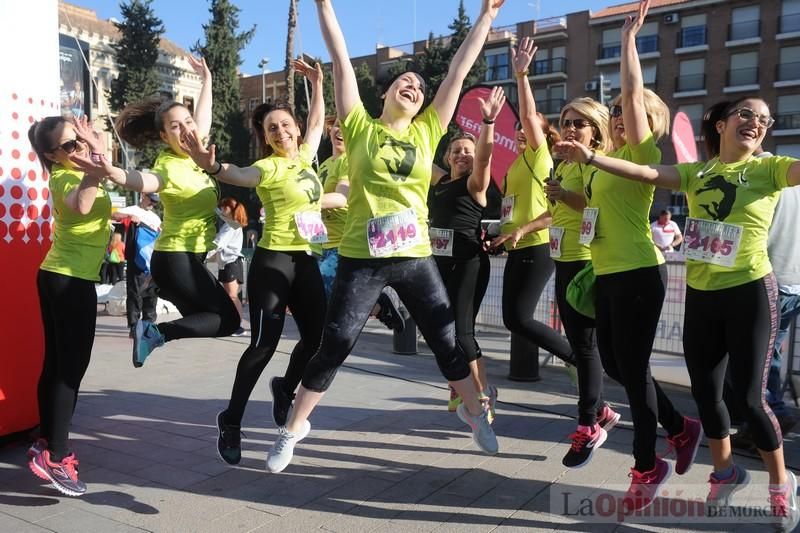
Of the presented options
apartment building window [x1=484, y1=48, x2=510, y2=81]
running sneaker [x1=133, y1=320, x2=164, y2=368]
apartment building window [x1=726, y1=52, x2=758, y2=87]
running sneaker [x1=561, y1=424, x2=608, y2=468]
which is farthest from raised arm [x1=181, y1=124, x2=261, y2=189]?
apartment building window [x1=484, y1=48, x2=510, y2=81]

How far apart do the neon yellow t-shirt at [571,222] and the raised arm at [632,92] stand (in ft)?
2.69

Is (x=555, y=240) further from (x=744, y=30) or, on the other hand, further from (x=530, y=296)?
(x=744, y=30)

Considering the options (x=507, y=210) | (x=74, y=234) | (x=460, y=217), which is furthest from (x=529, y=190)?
(x=74, y=234)

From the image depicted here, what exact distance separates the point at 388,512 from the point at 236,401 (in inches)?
42.7

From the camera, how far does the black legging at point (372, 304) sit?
3398 millimetres

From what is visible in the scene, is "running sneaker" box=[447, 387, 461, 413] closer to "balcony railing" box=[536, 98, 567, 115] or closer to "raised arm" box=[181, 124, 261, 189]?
"raised arm" box=[181, 124, 261, 189]

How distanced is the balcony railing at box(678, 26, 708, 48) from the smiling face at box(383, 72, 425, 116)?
157ft

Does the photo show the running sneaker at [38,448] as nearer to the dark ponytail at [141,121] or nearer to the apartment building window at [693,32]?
the dark ponytail at [141,121]

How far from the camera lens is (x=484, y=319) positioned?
29.5 feet

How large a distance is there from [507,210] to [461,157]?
0.48 m

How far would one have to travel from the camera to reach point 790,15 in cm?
4191

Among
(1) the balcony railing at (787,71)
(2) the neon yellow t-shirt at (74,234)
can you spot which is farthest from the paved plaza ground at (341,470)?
(1) the balcony railing at (787,71)

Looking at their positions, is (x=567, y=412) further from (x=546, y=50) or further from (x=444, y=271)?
(x=546, y=50)

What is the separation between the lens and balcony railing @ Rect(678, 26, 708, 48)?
45.1m
